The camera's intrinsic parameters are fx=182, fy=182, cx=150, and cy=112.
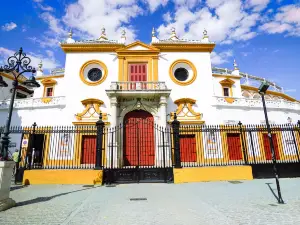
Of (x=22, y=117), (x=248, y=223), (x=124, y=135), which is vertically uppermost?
(x=22, y=117)

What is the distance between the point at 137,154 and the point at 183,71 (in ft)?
29.4

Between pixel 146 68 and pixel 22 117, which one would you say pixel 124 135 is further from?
pixel 22 117

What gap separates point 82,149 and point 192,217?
12249 mm

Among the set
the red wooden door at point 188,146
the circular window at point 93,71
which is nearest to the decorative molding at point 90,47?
the circular window at point 93,71

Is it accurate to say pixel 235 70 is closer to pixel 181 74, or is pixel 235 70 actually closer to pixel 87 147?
pixel 181 74

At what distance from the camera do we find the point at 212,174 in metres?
9.05

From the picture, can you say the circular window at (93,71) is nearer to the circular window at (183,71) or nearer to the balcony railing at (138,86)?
the balcony railing at (138,86)

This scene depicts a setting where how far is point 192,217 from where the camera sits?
164 inches

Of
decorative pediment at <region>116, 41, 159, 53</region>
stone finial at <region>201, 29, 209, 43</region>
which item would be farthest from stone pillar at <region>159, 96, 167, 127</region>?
stone finial at <region>201, 29, 209, 43</region>

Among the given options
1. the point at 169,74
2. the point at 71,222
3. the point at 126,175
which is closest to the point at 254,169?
the point at 126,175

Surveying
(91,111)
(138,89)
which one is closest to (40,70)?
(91,111)

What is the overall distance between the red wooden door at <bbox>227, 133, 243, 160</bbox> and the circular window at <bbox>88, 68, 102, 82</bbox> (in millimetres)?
12664

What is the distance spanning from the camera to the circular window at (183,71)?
16562 mm

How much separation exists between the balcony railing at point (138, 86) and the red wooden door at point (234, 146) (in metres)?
7.10
